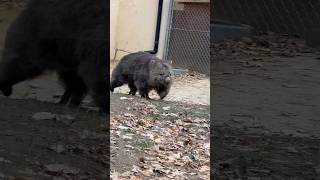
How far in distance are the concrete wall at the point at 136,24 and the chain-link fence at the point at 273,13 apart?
291 cm

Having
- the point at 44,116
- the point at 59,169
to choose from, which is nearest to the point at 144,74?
the point at 44,116

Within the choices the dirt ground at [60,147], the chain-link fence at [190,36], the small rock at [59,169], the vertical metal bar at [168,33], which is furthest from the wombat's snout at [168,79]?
the small rock at [59,169]

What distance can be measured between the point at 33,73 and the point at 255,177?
94 centimetres

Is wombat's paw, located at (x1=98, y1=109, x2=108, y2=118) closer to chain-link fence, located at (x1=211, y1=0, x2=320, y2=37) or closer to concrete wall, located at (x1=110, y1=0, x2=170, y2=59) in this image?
chain-link fence, located at (x1=211, y1=0, x2=320, y2=37)

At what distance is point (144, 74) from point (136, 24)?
142 cm

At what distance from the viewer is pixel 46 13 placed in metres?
1.77

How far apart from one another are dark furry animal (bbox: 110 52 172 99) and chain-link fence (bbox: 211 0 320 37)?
7.10 ft

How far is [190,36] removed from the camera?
20.6ft

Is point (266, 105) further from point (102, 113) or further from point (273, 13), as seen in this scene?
point (102, 113)

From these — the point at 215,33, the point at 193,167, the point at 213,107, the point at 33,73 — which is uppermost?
the point at 215,33

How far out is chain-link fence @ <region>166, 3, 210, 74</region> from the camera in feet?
20.0

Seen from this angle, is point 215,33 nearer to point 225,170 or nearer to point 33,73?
point 225,170

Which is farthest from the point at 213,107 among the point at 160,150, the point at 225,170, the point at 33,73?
the point at 33,73

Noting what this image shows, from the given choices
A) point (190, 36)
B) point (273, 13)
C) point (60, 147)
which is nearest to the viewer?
point (60, 147)
